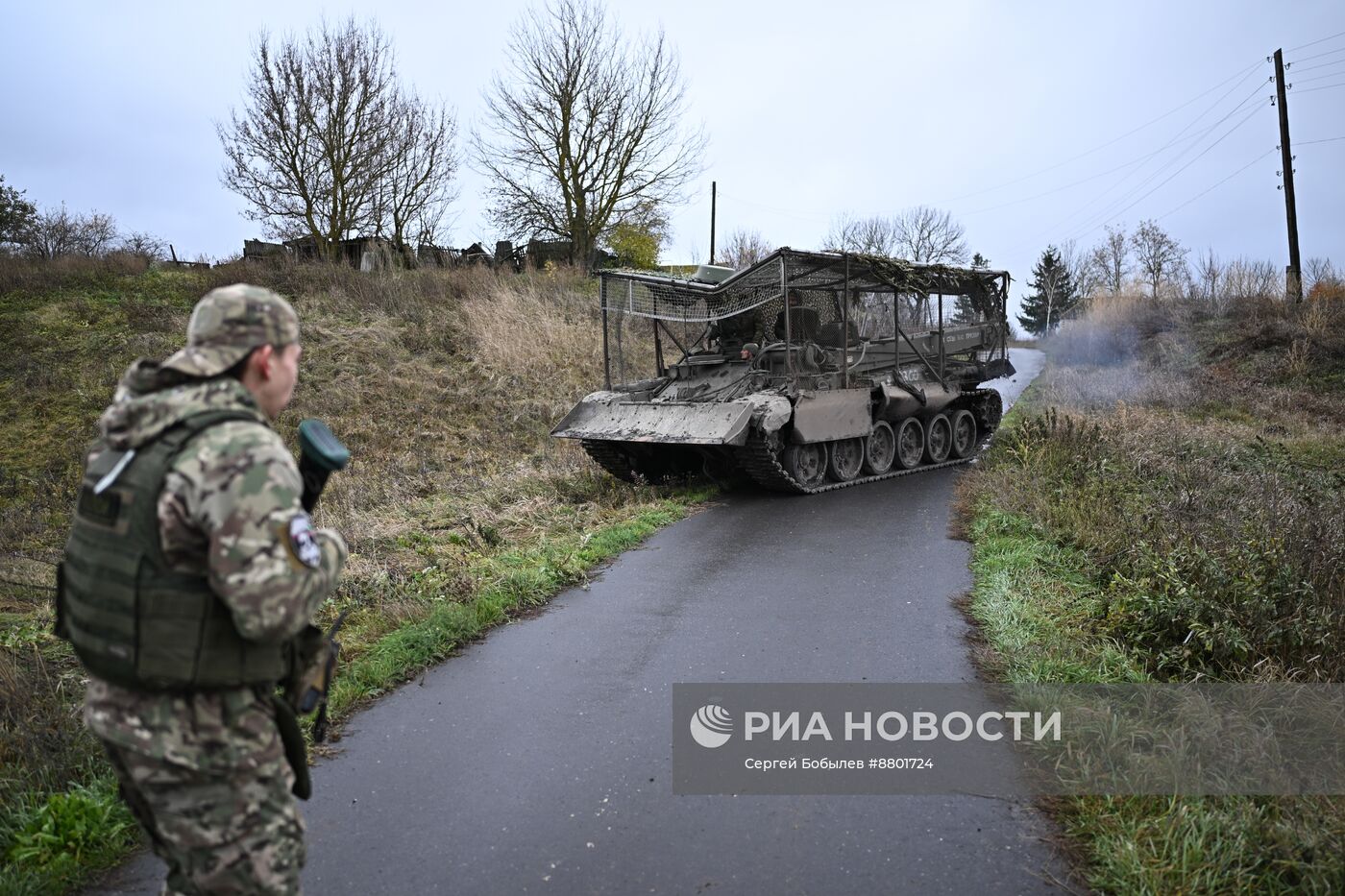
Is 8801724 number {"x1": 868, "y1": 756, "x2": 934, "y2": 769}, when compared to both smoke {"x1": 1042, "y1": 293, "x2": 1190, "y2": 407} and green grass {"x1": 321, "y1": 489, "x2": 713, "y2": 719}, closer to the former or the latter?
green grass {"x1": 321, "y1": 489, "x2": 713, "y2": 719}

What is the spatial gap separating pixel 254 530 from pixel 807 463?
29.2ft

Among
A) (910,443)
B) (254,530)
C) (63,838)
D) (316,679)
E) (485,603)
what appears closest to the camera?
(254,530)

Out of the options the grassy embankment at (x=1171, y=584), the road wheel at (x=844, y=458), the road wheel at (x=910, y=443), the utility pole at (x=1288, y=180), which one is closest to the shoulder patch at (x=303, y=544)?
the grassy embankment at (x=1171, y=584)

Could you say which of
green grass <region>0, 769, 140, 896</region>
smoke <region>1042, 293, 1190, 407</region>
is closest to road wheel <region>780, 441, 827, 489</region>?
green grass <region>0, 769, 140, 896</region>

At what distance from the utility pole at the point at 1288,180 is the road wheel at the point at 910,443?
47.7 ft

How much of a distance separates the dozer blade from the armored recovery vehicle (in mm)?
15

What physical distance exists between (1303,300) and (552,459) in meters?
19.0

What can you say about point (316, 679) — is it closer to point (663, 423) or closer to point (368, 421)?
point (663, 423)

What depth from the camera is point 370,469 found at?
38.2 ft

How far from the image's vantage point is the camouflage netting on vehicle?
394 inches

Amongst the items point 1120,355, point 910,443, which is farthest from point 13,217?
point 1120,355

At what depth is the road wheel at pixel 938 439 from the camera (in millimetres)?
12672

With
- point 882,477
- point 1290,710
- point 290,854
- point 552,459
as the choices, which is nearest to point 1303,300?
point 882,477

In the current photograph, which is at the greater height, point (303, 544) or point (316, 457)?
point (316, 457)
